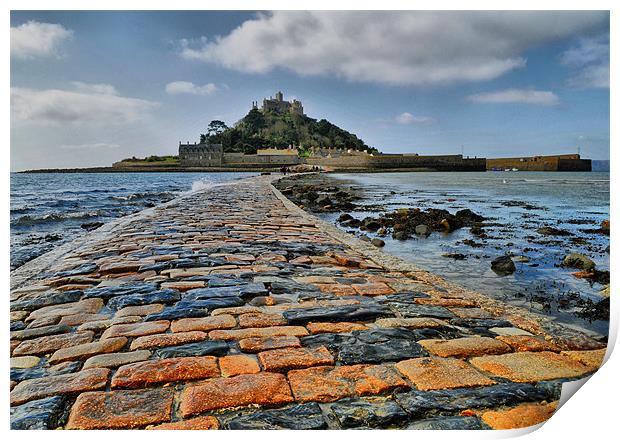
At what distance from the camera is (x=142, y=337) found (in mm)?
2117

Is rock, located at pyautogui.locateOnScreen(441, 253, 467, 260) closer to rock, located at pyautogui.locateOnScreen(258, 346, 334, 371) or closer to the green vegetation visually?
rock, located at pyautogui.locateOnScreen(258, 346, 334, 371)

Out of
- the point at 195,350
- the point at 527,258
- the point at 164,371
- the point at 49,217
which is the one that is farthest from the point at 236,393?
the point at 49,217

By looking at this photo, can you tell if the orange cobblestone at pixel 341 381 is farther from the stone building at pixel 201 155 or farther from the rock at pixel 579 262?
the stone building at pixel 201 155

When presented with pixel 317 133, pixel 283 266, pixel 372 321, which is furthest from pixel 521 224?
pixel 317 133

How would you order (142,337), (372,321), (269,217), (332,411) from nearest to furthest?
(332,411)
(142,337)
(372,321)
(269,217)

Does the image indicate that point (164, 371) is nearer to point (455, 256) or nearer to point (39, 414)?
point (39, 414)

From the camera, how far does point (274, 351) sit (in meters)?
1.96

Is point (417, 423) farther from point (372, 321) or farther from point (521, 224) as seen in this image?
point (521, 224)

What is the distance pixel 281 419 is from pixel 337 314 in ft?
3.46

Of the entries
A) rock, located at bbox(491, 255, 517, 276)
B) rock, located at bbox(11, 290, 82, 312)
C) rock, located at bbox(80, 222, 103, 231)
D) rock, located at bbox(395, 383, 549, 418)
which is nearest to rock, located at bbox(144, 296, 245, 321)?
rock, located at bbox(11, 290, 82, 312)

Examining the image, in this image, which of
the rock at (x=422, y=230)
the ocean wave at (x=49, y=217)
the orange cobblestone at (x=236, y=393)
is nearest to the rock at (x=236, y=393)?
the orange cobblestone at (x=236, y=393)

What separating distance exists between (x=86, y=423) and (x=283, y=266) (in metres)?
2.38
